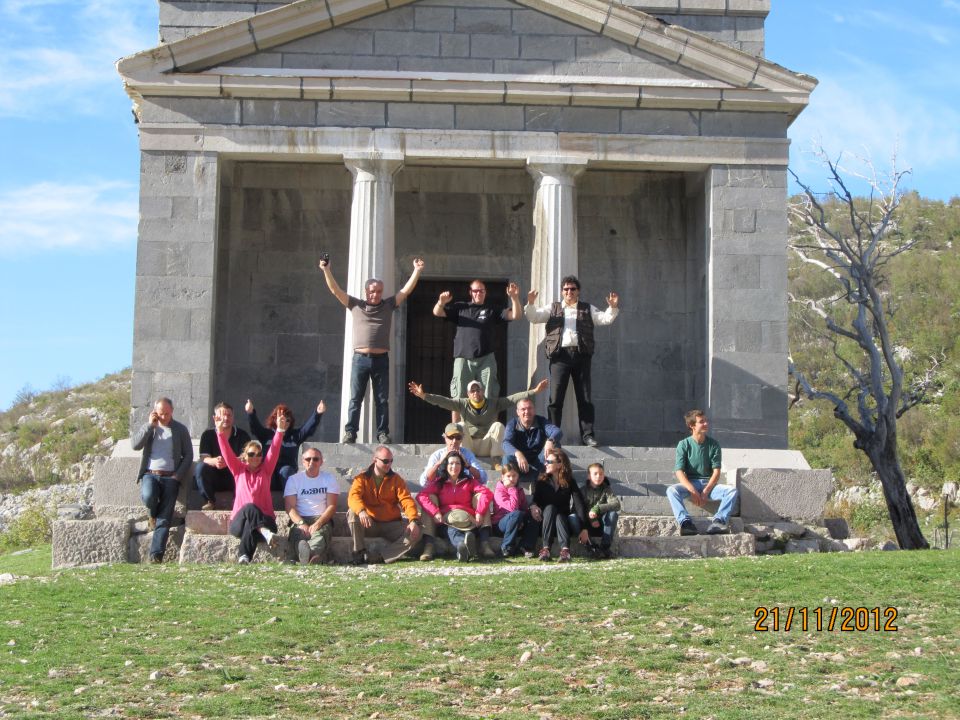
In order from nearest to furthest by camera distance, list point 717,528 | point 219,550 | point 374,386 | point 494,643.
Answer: point 494,643 → point 219,550 → point 717,528 → point 374,386

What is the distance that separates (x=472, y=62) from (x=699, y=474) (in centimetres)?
705

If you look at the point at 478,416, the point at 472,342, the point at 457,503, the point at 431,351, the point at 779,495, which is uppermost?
the point at 431,351

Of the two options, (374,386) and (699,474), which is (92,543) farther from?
(699,474)

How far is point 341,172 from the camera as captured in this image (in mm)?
22562

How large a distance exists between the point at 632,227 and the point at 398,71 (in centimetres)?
470

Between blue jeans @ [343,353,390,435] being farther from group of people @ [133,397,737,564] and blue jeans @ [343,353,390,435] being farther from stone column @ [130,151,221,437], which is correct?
stone column @ [130,151,221,437]

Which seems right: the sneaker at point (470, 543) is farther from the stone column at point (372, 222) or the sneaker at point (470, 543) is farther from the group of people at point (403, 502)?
the stone column at point (372, 222)

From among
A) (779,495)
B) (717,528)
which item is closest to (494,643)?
(717,528)

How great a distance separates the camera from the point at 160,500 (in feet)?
52.4

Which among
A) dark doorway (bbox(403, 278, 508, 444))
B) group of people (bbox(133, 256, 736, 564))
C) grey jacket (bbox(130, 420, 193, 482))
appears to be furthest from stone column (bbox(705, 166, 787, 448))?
grey jacket (bbox(130, 420, 193, 482))

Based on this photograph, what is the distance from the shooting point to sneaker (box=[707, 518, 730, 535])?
16.0 m

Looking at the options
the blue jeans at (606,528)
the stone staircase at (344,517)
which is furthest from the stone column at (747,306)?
the blue jeans at (606,528)

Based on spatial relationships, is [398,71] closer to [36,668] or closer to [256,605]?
[256,605]

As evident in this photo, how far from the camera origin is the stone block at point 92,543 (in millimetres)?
15797
